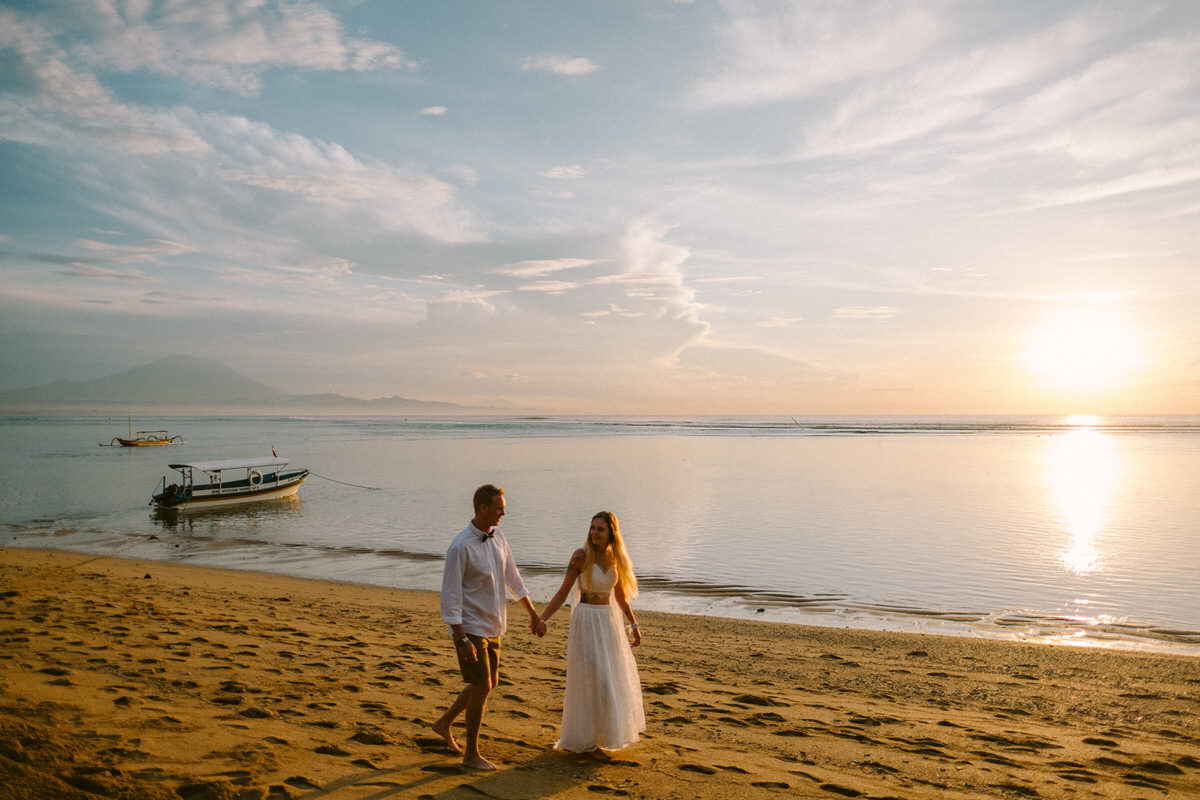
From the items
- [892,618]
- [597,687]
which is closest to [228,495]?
[892,618]

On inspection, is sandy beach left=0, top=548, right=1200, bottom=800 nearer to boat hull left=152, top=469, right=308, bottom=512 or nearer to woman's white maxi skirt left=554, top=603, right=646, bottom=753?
woman's white maxi skirt left=554, top=603, right=646, bottom=753

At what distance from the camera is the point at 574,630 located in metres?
5.79

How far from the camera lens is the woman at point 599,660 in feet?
18.6

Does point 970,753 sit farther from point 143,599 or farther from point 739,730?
point 143,599

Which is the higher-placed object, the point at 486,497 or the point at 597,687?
the point at 486,497

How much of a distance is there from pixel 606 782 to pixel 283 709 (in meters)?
3.10

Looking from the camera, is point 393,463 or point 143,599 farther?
point 393,463

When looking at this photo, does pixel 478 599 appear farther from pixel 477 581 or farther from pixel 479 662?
pixel 479 662

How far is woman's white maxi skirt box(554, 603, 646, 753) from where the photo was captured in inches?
223

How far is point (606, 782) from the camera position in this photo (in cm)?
538

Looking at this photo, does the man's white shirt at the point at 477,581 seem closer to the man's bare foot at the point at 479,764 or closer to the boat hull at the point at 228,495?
the man's bare foot at the point at 479,764

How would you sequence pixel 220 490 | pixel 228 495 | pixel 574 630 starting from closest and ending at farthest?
pixel 574 630, pixel 220 490, pixel 228 495

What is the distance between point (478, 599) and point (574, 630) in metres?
0.87

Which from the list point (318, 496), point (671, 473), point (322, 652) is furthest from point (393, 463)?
point (322, 652)
